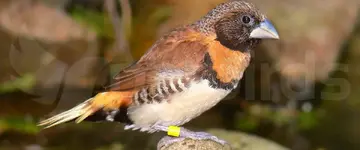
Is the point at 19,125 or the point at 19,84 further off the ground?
the point at 19,84

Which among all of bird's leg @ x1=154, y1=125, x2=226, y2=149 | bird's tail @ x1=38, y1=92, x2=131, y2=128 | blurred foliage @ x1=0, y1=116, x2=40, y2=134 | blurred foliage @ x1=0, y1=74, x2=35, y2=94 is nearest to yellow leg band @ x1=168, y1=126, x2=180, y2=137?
bird's leg @ x1=154, y1=125, x2=226, y2=149

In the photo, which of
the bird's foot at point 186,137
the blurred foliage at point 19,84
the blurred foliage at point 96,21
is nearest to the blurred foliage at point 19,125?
the blurred foliage at point 19,84

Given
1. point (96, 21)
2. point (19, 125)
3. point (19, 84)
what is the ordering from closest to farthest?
point (19, 125) → point (19, 84) → point (96, 21)

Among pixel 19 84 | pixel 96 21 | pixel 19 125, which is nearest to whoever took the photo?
pixel 19 125

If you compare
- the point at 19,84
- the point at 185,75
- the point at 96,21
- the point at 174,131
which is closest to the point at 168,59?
the point at 185,75

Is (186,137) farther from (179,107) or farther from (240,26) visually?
(240,26)

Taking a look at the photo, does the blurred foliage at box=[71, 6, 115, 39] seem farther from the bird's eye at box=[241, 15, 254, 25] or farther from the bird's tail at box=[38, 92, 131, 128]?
the bird's eye at box=[241, 15, 254, 25]

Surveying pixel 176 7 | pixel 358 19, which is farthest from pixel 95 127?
pixel 358 19

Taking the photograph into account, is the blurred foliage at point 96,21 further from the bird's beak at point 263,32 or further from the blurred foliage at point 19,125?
the bird's beak at point 263,32
